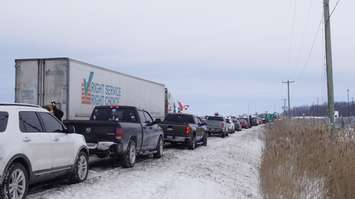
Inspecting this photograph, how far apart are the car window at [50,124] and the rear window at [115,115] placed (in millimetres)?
5470

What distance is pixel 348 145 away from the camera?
31.8 feet

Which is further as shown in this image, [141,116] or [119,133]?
[141,116]

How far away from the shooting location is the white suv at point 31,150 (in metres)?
8.32

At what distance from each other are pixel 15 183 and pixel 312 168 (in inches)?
214

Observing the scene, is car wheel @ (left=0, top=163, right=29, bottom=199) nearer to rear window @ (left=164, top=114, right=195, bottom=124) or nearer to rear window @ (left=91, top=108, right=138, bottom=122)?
rear window @ (left=91, top=108, right=138, bottom=122)

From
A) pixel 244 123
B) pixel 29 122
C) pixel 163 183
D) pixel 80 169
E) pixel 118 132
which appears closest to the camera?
pixel 29 122

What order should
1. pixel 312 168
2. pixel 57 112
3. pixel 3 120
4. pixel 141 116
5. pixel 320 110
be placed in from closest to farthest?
pixel 3 120
pixel 312 168
pixel 141 116
pixel 57 112
pixel 320 110

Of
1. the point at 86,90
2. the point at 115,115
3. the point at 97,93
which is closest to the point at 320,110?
the point at 97,93

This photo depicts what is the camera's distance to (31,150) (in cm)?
902

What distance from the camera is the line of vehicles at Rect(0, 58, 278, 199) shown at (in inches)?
343

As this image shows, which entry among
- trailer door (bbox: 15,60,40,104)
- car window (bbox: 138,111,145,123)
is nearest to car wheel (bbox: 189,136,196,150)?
car window (bbox: 138,111,145,123)

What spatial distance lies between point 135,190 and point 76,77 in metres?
9.59

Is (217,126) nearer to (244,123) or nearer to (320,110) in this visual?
(320,110)

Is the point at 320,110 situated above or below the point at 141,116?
above
